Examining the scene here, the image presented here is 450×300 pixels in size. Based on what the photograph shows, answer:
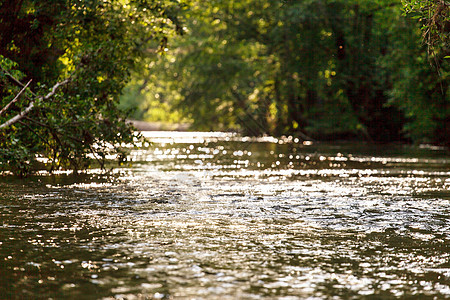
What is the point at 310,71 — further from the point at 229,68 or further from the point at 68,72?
the point at 68,72

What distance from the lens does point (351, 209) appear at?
14.5 metres

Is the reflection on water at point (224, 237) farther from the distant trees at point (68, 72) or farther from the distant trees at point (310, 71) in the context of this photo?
the distant trees at point (310, 71)

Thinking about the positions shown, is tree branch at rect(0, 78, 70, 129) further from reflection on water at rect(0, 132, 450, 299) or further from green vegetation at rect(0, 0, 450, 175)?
reflection on water at rect(0, 132, 450, 299)

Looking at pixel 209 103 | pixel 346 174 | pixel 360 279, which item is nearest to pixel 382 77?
pixel 209 103

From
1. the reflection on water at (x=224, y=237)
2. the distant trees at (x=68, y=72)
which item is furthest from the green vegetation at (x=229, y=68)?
the reflection on water at (x=224, y=237)

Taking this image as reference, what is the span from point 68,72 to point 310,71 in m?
28.8

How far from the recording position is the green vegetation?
763 inches

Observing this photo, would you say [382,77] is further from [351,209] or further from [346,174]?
[351,209]

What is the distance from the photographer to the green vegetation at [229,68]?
1939 cm

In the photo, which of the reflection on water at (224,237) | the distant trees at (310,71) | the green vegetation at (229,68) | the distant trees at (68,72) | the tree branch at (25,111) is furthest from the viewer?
the distant trees at (310,71)

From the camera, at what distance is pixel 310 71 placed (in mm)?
47469

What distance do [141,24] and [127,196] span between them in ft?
28.0

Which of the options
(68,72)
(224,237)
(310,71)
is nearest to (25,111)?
(68,72)

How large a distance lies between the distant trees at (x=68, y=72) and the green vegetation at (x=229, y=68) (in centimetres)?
4
